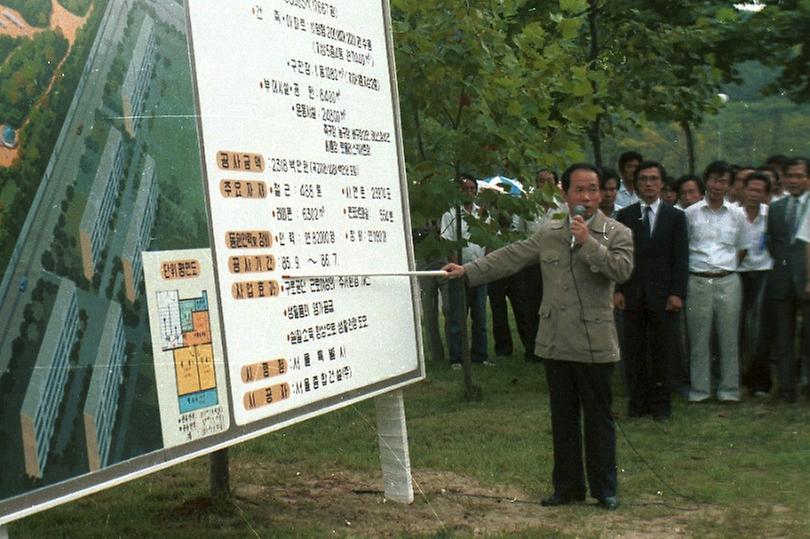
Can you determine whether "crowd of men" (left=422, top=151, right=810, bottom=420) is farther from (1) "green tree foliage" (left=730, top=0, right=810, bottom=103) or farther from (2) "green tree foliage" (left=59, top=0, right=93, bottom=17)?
(2) "green tree foliage" (left=59, top=0, right=93, bottom=17)

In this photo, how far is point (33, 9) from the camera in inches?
220

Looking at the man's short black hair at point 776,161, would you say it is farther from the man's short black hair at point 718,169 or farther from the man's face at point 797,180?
the man's face at point 797,180

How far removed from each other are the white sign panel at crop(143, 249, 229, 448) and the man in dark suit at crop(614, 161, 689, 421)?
6.76m

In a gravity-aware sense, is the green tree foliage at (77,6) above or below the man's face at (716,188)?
above

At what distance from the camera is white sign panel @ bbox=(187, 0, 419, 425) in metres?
7.07

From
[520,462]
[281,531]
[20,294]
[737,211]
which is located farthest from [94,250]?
[737,211]

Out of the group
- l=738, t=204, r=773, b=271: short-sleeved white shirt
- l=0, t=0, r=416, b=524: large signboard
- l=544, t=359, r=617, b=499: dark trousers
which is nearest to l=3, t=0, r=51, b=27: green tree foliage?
l=0, t=0, r=416, b=524: large signboard

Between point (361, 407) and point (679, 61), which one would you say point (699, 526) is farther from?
point (679, 61)

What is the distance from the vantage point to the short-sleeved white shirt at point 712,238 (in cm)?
1396

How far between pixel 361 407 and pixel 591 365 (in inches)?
216

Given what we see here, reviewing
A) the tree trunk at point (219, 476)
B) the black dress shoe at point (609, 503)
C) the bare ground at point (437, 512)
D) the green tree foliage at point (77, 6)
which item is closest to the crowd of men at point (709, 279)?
the bare ground at point (437, 512)

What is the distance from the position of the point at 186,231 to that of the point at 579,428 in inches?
130

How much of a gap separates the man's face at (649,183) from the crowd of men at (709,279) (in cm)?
1

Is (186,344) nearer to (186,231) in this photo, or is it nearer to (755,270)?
(186,231)
